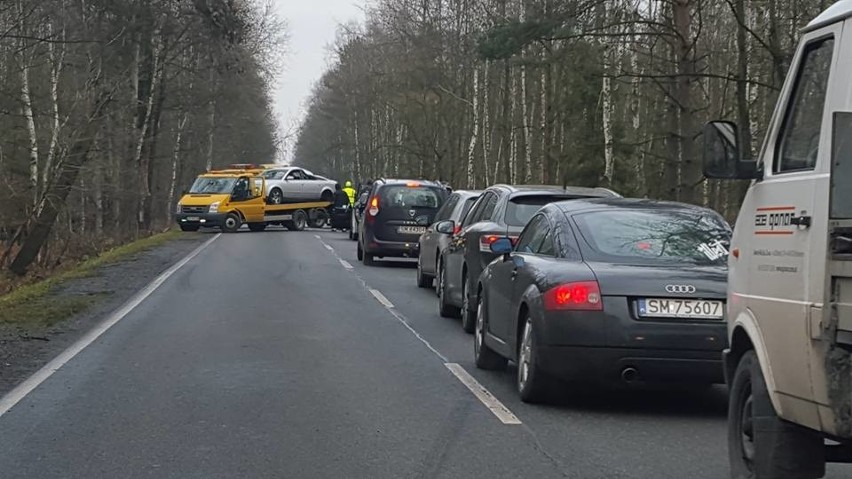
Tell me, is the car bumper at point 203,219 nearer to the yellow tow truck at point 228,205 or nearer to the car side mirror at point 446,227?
the yellow tow truck at point 228,205

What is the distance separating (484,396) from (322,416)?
4.71ft

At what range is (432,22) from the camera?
5425cm

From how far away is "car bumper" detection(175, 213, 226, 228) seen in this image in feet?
137

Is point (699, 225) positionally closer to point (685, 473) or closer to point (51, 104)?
point (685, 473)

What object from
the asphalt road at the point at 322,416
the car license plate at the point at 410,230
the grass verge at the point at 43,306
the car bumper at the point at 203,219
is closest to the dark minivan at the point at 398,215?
the car license plate at the point at 410,230

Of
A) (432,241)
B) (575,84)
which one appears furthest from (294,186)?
(432,241)

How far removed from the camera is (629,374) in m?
8.27

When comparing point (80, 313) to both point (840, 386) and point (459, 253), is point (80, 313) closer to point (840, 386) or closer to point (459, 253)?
point (459, 253)

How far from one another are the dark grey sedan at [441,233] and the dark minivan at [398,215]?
4.52m

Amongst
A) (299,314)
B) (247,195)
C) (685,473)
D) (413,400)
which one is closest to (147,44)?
(247,195)

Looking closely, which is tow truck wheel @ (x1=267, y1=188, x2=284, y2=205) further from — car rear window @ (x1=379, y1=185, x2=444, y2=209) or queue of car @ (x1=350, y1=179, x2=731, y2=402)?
queue of car @ (x1=350, y1=179, x2=731, y2=402)

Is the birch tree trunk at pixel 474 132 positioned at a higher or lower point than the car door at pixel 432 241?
higher

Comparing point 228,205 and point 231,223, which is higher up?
point 228,205

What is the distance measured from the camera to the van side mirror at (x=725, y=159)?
5.84 m
